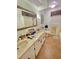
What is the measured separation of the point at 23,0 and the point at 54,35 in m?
0.93

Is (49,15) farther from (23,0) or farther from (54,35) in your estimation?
(23,0)
